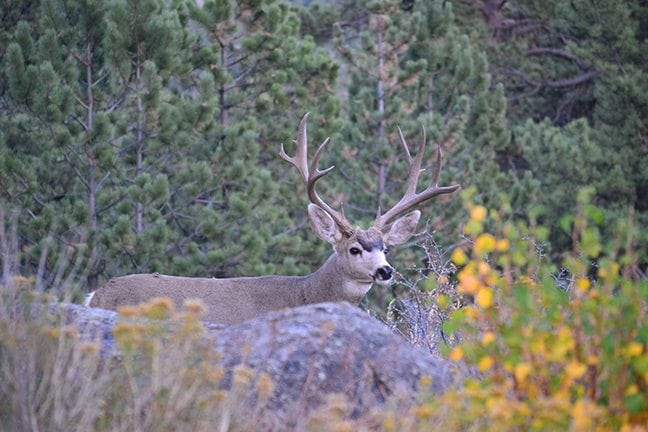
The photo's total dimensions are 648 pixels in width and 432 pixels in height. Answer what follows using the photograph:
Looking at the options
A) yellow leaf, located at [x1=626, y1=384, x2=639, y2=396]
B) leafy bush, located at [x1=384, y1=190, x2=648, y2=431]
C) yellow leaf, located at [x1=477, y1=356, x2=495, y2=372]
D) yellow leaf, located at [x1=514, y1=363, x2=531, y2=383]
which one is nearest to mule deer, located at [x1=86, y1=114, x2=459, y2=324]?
leafy bush, located at [x1=384, y1=190, x2=648, y2=431]

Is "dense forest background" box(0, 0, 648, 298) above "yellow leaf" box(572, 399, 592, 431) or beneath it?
beneath

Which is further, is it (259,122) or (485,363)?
(259,122)

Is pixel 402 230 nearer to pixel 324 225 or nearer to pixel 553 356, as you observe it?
pixel 324 225

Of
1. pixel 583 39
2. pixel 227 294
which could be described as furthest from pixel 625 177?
pixel 227 294

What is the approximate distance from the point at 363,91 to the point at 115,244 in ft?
22.6

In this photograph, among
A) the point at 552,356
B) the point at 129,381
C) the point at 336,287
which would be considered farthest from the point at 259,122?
the point at 552,356

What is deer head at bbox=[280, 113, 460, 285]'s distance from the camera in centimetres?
884

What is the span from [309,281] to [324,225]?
535mm

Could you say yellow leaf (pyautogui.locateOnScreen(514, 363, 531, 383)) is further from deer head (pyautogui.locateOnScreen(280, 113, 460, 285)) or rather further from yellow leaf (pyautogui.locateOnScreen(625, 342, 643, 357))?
deer head (pyautogui.locateOnScreen(280, 113, 460, 285))

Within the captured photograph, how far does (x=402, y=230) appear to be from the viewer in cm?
966

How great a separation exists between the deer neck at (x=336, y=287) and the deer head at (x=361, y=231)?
3cm

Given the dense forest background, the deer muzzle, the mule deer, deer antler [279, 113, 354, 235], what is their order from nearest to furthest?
the mule deer → the deer muzzle → deer antler [279, 113, 354, 235] → the dense forest background

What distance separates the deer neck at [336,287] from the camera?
895 cm

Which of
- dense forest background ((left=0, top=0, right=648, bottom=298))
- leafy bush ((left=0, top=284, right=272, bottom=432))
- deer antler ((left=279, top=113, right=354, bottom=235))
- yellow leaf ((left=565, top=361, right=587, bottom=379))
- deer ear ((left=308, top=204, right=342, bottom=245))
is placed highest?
yellow leaf ((left=565, top=361, right=587, bottom=379))
